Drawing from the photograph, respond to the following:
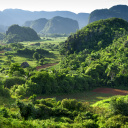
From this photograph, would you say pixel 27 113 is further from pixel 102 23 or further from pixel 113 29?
pixel 102 23

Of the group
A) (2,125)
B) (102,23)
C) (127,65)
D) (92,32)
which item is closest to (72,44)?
(92,32)

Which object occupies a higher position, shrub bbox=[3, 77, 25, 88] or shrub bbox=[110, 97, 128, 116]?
shrub bbox=[110, 97, 128, 116]

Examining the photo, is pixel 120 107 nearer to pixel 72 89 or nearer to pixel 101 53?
pixel 72 89

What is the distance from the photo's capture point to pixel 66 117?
22281mm

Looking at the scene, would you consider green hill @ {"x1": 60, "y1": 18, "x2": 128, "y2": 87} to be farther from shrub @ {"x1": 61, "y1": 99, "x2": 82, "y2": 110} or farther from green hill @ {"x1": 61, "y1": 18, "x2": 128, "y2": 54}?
shrub @ {"x1": 61, "y1": 99, "x2": 82, "y2": 110}

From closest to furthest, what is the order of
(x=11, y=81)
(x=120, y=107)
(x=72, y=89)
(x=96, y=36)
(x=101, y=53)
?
(x=120, y=107) < (x=11, y=81) < (x=72, y=89) < (x=101, y=53) < (x=96, y=36)

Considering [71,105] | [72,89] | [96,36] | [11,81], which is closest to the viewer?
[71,105]

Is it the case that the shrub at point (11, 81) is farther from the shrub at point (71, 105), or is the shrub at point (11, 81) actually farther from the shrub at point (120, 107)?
the shrub at point (120, 107)

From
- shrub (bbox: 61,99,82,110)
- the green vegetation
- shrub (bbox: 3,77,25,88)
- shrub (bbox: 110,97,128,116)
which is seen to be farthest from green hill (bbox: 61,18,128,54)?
shrub (bbox: 110,97,128,116)

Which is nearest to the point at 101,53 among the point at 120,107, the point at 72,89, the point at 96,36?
the point at 96,36

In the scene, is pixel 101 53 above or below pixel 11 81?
above

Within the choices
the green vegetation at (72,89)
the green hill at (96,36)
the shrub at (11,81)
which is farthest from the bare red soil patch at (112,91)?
the green hill at (96,36)

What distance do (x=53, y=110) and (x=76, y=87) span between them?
2536cm

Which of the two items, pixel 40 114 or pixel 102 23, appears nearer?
pixel 40 114
